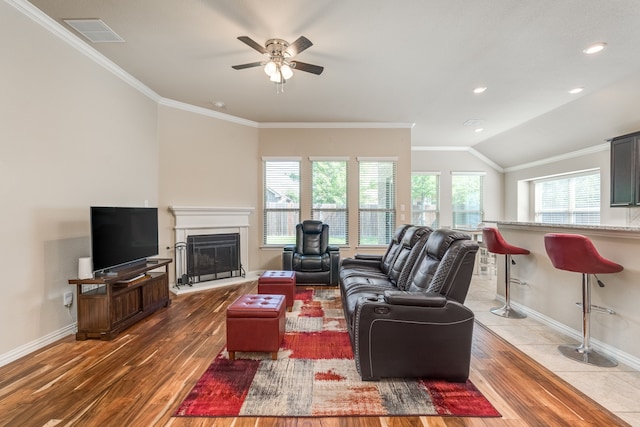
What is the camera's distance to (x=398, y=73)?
367 cm

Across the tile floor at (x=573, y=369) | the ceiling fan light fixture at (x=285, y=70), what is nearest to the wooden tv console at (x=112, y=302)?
the ceiling fan light fixture at (x=285, y=70)

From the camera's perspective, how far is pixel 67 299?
2893 millimetres

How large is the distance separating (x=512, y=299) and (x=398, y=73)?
130 inches

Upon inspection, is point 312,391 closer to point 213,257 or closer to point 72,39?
point 213,257

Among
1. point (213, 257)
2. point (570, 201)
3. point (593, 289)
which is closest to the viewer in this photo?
point (593, 289)

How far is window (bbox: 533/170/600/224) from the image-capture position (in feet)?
19.4

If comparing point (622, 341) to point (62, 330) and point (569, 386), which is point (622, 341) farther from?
point (62, 330)

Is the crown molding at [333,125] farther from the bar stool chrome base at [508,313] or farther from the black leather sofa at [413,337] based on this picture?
the black leather sofa at [413,337]

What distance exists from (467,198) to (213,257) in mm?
6795

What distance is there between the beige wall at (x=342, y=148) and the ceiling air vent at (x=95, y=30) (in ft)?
9.59

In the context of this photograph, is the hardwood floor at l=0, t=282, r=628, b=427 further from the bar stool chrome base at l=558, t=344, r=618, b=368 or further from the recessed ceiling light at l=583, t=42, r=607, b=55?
the recessed ceiling light at l=583, t=42, r=607, b=55

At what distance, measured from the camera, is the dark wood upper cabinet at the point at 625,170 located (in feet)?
15.1

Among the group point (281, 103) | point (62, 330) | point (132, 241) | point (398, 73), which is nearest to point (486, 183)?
point (398, 73)

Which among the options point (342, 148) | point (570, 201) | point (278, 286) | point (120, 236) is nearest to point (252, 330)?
point (278, 286)
